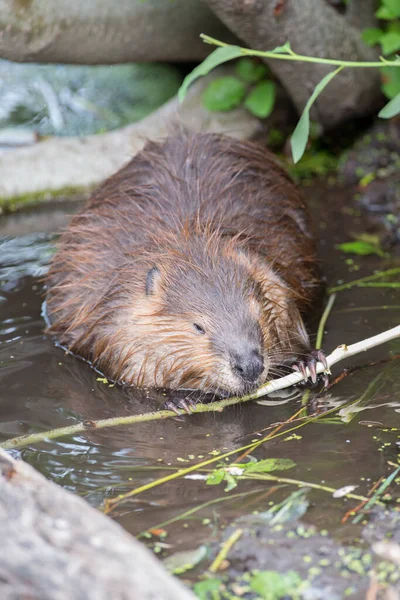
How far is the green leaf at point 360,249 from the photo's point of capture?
16.3 ft

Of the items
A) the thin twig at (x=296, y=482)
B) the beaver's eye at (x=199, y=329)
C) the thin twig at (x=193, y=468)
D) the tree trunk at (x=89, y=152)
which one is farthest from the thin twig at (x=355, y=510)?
the tree trunk at (x=89, y=152)

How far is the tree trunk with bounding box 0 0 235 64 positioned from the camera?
551 cm

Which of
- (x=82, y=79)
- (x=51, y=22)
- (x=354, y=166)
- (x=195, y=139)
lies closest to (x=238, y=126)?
(x=354, y=166)

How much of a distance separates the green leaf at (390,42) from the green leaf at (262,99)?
3.20 feet

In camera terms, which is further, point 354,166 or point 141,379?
point 354,166

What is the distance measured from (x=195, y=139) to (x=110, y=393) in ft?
4.70

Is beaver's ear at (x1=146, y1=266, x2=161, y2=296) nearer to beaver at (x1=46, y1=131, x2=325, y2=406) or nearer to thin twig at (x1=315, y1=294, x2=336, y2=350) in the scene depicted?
beaver at (x1=46, y1=131, x2=325, y2=406)

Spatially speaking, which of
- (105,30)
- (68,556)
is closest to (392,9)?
(105,30)

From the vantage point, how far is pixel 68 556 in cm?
196

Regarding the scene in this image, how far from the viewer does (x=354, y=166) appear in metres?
6.08

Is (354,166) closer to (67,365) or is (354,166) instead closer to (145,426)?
(67,365)

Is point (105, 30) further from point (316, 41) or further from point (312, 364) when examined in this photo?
point (312, 364)

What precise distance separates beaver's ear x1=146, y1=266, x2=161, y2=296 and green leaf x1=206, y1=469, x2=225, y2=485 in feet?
3.20

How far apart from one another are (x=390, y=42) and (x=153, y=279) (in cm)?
252
